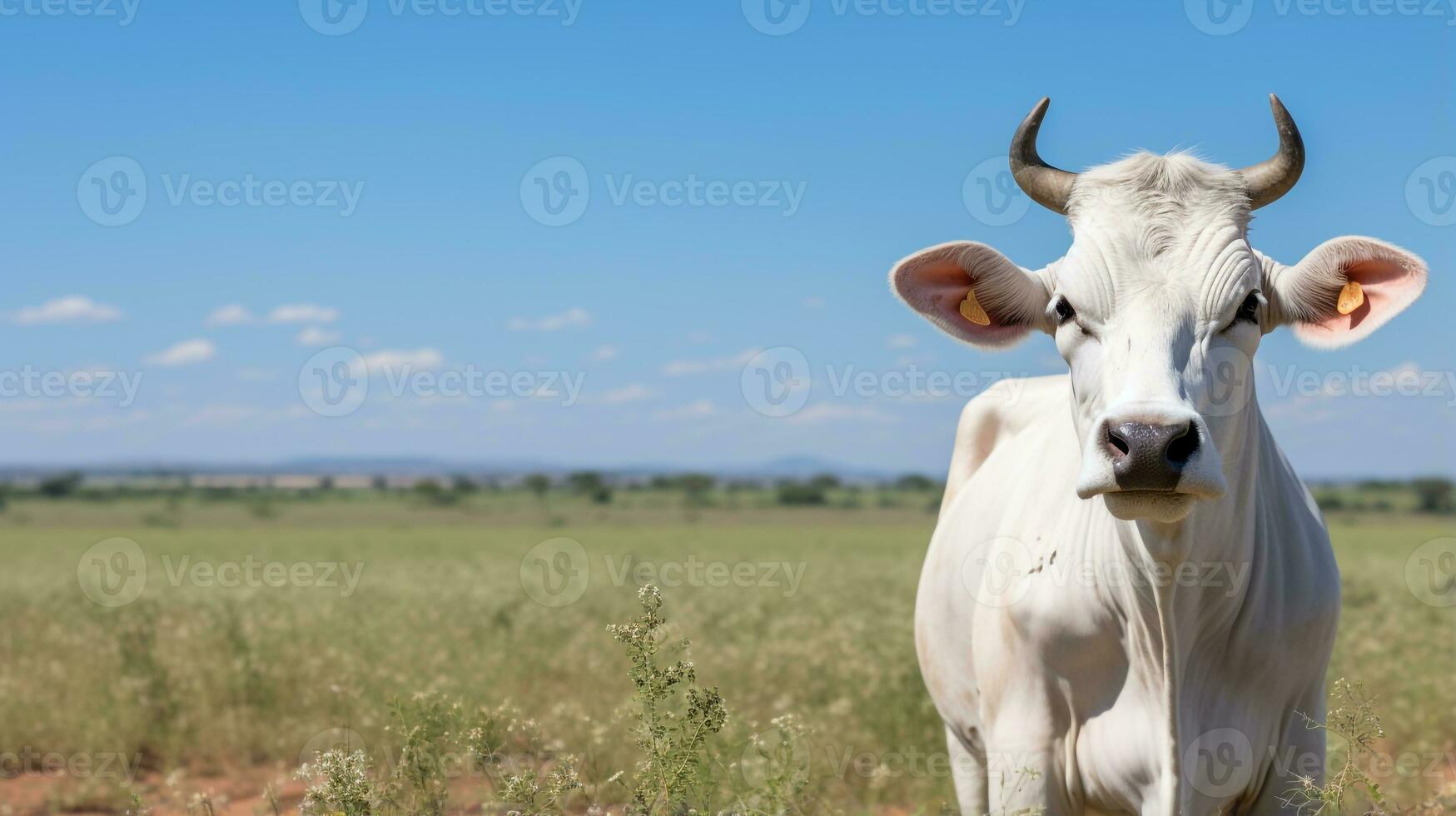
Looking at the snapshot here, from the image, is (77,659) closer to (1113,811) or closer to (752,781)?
(752,781)

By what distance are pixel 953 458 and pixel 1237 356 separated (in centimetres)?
314

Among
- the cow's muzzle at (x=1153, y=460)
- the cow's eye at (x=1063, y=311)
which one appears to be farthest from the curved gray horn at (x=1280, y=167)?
the cow's muzzle at (x=1153, y=460)

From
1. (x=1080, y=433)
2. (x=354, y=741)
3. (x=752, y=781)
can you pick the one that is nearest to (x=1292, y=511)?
(x=1080, y=433)

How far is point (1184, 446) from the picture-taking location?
330 centimetres

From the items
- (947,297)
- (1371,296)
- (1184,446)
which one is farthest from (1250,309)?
(947,297)

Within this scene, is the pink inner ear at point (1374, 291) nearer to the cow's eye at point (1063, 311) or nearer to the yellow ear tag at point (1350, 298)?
the yellow ear tag at point (1350, 298)

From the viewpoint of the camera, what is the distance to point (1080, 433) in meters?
3.83

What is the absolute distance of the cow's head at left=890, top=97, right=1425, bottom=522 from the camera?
3344 mm

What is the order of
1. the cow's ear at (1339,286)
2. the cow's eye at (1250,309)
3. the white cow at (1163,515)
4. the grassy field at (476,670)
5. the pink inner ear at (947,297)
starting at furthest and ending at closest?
1. the grassy field at (476,670)
2. the pink inner ear at (947,297)
3. the cow's ear at (1339,286)
4. the cow's eye at (1250,309)
5. the white cow at (1163,515)

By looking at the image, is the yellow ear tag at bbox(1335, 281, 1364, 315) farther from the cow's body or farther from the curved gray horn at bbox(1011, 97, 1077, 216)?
the curved gray horn at bbox(1011, 97, 1077, 216)

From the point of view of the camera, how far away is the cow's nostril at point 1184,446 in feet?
10.8

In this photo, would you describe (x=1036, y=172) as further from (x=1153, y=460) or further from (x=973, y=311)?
(x=1153, y=460)

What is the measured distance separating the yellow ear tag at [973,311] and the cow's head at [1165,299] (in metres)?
0.04

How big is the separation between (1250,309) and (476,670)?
345 inches
